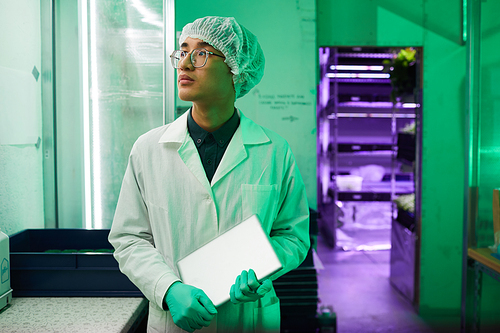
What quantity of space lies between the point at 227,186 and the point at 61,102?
4.51 ft

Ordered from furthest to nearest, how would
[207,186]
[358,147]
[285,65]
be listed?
[358,147] < [285,65] < [207,186]

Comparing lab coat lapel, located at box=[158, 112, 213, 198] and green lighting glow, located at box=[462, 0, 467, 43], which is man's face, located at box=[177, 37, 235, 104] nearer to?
lab coat lapel, located at box=[158, 112, 213, 198]

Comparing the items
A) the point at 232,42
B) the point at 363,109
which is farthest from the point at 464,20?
the point at 232,42

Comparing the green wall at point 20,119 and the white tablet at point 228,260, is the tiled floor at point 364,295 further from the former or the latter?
the green wall at point 20,119

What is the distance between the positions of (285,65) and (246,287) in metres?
1.78

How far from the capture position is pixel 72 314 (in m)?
1.32

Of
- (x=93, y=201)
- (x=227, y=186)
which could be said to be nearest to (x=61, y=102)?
(x=93, y=201)

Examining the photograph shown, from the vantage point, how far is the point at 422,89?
282 centimetres

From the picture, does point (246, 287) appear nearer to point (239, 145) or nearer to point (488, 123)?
point (239, 145)

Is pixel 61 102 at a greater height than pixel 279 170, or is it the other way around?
pixel 61 102

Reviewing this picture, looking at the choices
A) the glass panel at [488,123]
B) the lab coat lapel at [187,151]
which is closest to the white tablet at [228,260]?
the lab coat lapel at [187,151]

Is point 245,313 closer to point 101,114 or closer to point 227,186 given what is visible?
point 227,186

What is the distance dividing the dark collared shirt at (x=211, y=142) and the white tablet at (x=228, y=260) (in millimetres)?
257

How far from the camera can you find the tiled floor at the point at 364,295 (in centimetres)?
273
